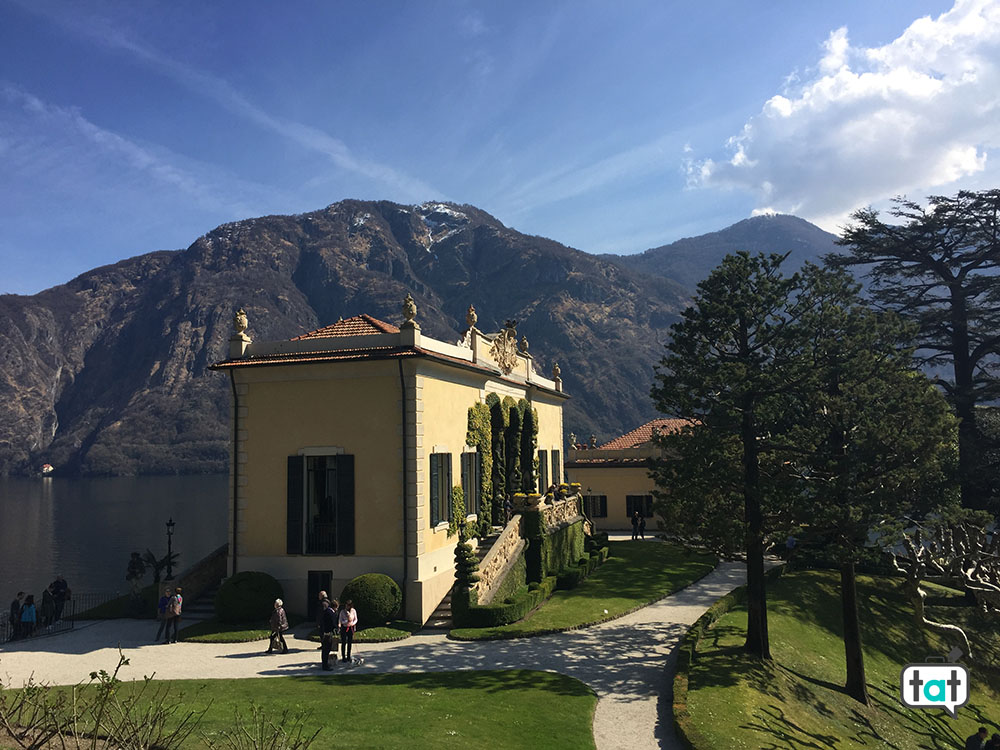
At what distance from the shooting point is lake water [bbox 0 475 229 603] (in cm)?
6554

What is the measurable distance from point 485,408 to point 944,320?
22.8 meters

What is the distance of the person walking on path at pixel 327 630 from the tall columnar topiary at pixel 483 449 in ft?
33.8

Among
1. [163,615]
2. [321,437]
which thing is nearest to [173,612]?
[163,615]

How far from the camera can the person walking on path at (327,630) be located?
18.2 m

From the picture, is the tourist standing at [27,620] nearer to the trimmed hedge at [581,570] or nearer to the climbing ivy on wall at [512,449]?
the climbing ivy on wall at [512,449]

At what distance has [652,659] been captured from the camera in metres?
20.1

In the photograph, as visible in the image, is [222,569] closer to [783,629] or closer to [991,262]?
[783,629]

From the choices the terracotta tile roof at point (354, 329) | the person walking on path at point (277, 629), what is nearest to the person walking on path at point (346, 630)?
the person walking on path at point (277, 629)

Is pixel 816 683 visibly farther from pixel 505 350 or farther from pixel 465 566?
pixel 505 350

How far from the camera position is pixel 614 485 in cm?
5091

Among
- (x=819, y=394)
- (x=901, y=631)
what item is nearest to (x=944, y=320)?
(x=901, y=631)

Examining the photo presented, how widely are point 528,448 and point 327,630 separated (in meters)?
19.5

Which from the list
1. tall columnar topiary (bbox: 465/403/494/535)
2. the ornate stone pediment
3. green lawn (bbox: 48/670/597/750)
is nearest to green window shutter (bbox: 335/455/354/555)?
tall columnar topiary (bbox: 465/403/494/535)

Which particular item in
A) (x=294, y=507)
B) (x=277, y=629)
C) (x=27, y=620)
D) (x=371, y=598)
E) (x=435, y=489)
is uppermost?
(x=435, y=489)
